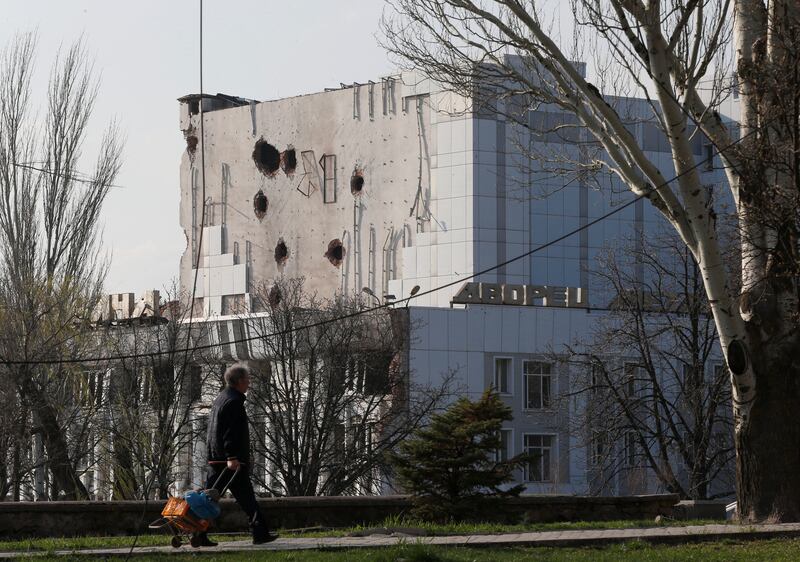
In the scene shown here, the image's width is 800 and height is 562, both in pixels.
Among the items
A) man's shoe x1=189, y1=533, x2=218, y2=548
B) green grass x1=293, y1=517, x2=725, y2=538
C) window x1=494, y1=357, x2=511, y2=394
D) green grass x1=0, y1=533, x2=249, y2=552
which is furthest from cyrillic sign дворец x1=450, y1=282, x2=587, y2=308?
man's shoe x1=189, y1=533, x2=218, y2=548

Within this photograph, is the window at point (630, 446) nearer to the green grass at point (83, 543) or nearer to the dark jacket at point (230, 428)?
the green grass at point (83, 543)

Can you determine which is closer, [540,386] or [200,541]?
[200,541]

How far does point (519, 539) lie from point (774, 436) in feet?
16.6

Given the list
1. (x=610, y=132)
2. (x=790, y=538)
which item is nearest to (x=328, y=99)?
(x=610, y=132)

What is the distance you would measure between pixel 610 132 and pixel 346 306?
39.1 meters

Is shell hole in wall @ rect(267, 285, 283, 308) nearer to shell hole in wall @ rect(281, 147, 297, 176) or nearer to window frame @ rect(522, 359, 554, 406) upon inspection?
shell hole in wall @ rect(281, 147, 297, 176)

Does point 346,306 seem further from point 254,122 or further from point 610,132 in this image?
point 610,132

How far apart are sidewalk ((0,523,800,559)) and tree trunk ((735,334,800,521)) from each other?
2.12m

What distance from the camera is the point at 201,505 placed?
1408 cm

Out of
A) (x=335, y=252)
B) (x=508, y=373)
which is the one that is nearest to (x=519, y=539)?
(x=508, y=373)

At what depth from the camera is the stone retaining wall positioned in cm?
1741

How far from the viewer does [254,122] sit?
7825 cm

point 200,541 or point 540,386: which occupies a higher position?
point 540,386

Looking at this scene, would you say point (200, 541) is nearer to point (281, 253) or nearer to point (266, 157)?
point (281, 253)
